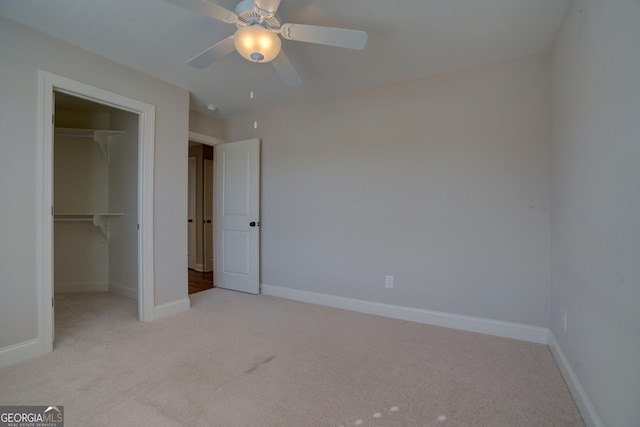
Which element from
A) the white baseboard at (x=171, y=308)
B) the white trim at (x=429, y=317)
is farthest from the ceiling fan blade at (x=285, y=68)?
the white baseboard at (x=171, y=308)

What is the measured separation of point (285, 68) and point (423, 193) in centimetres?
171

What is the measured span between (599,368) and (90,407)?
2.60m

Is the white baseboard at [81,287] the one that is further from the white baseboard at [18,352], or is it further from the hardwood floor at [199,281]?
the white baseboard at [18,352]

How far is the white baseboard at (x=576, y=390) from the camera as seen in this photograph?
1352mm

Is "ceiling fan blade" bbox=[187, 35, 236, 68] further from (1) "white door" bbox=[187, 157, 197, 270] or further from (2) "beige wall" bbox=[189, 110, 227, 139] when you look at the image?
(1) "white door" bbox=[187, 157, 197, 270]

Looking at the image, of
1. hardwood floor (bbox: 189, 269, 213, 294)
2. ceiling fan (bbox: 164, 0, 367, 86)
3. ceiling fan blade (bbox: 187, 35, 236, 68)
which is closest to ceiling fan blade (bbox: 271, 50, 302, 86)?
ceiling fan (bbox: 164, 0, 367, 86)

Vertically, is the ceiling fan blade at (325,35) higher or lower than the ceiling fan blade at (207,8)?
lower

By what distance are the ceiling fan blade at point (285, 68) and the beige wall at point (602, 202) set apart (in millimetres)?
1656

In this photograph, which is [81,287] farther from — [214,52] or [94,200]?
[214,52]

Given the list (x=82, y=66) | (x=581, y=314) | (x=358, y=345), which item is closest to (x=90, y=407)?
(x=358, y=345)

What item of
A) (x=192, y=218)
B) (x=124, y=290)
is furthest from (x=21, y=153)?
(x=192, y=218)

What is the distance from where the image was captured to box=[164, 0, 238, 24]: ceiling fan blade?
1402 mm

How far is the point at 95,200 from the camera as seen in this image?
3.84 m

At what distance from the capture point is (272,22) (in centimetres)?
160
